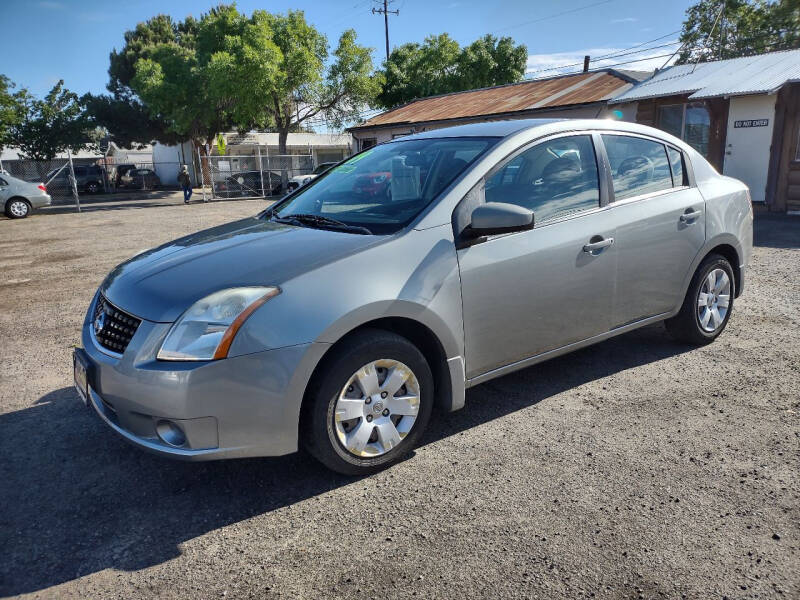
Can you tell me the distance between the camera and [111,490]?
298 cm

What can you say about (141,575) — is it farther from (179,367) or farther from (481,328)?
(481,328)

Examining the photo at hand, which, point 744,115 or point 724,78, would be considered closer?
point 744,115

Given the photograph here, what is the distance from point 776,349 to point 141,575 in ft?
15.3

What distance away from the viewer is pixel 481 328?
10.7 feet

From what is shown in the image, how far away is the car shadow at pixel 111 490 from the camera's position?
98.7 inches

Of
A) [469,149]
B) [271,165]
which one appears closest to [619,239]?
[469,149]

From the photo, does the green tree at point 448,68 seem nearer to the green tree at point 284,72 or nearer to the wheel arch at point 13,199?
the green tree at point 284,72

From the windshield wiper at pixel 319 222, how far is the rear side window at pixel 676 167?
2.53 metres

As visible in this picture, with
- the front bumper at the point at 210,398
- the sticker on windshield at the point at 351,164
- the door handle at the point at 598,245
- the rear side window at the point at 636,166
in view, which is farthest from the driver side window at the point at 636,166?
the front bumper at the point at 210,398

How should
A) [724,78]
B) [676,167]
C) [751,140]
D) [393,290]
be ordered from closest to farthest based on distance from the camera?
1. [393,290]
2. [676,167]
3. [751,140]
4. [724,78]

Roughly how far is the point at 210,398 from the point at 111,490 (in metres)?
0.93

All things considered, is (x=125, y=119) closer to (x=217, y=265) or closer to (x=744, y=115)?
(x=744, y=115)

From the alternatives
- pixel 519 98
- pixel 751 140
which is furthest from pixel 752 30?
pixel 751 140

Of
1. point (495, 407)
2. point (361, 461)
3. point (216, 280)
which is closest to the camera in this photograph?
point (216, 280)
